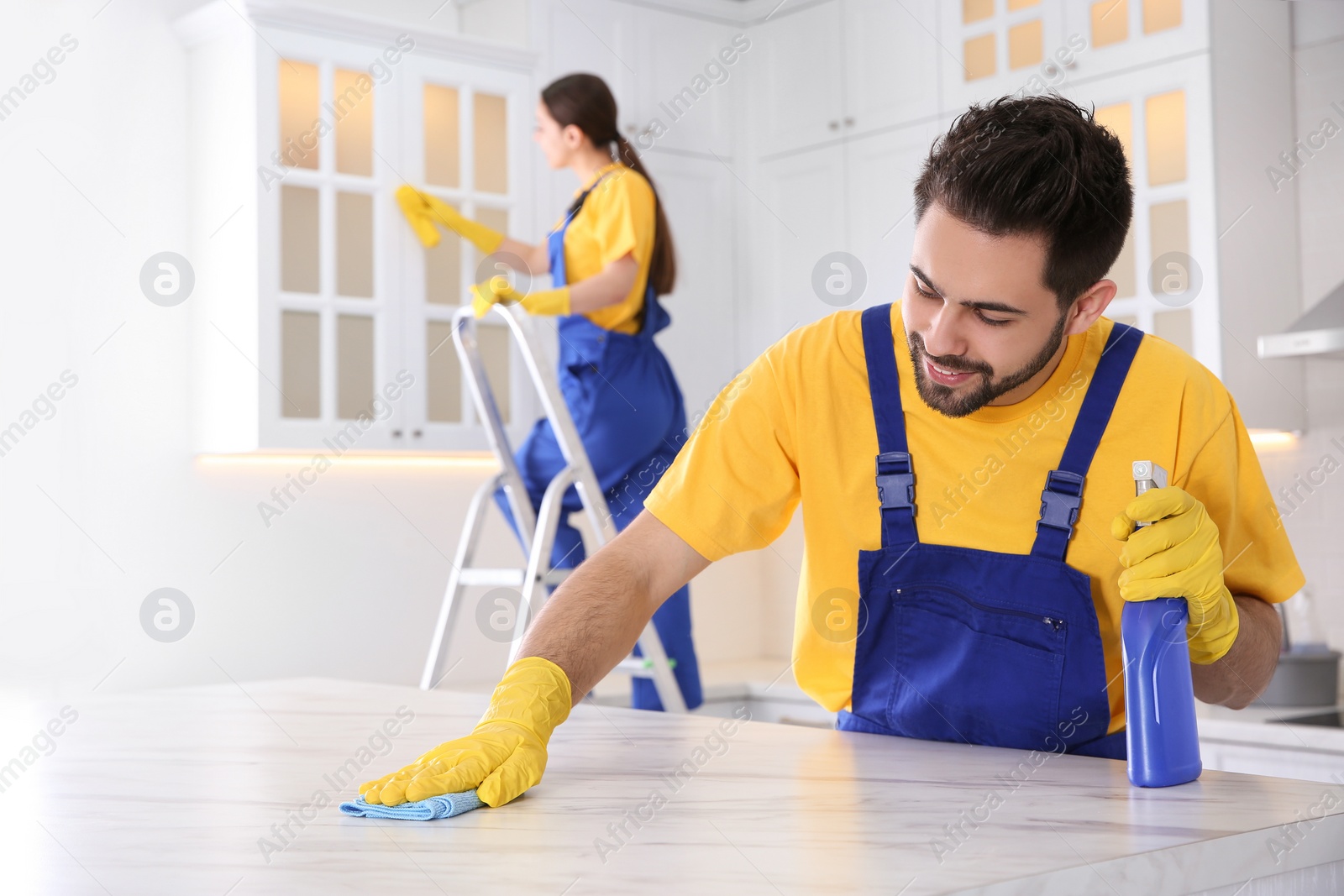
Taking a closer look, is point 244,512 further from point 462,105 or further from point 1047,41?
point 1047,41

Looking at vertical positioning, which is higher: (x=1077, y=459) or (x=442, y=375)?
(x=442, y=375)

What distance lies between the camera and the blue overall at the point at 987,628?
1266 mm

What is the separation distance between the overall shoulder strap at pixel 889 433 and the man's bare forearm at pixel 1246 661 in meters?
0.31

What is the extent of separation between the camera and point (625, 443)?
9.02 ft

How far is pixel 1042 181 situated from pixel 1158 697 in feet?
1.76

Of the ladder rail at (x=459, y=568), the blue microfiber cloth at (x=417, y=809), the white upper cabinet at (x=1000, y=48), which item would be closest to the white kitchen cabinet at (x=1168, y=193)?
the white upper cabinet at (x=1000, y=48)

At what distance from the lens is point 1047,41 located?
3238 millimetres

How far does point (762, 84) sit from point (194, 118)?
1657 mm

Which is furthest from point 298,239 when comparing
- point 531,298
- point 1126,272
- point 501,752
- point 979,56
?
point 501,752

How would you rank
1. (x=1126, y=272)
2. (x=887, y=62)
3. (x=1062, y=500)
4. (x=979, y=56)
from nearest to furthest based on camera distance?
1. (x=1062, y=500)
2. (x=1126, y=272)
3. (x=979, y=56)
4. (x=887, y=62)

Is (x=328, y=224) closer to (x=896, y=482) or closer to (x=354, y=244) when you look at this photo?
(x=354, y=244)

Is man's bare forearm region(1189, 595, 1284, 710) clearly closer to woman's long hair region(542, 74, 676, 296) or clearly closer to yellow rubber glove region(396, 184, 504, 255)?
woman's long hair region(542, 74, 676, 296)

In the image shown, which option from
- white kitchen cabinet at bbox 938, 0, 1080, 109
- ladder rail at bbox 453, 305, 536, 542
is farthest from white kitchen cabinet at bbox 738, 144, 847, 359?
ladder rail at bbox 453, 305, 536, 542


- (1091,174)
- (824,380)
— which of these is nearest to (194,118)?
(824,380)
